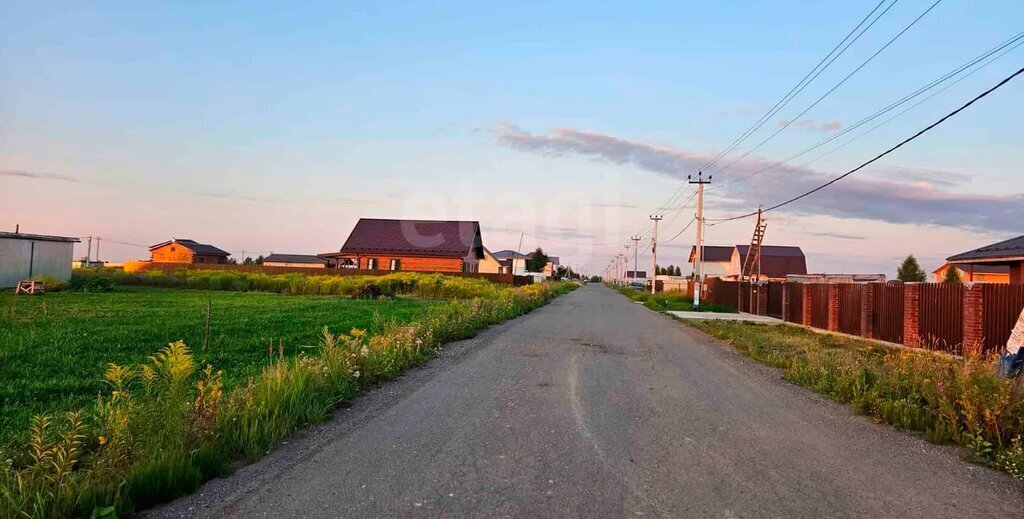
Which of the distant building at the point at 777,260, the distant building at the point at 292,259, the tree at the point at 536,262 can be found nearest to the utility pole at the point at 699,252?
the distant building at the point at 777,260

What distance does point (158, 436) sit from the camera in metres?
5.29

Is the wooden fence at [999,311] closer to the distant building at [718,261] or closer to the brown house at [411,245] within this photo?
the brown house at [411,245]

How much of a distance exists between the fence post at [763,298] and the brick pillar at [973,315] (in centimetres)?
1569

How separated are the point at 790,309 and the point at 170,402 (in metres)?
24.8

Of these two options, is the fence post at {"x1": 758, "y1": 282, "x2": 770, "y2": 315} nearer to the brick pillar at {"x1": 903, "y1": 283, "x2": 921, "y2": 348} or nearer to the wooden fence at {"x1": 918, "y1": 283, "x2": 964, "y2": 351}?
the brick pillar at {"x1": 903, "y1": 283, "x2": 921, "y2": 348}

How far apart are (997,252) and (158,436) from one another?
20.6 m

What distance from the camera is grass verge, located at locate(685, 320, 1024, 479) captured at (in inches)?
258

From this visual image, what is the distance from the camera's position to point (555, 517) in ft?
14.0

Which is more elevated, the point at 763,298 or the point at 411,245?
the point at 411,245

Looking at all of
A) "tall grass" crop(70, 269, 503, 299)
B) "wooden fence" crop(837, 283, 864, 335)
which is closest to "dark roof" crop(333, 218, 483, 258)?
"tall grass" crop(70, 269, 503, 299)

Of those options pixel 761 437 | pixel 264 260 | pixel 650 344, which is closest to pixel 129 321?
pixel 650 344

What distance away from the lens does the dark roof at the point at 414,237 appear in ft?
185

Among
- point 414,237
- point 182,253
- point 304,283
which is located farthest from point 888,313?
point 182,253

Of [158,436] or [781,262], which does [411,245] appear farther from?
[158,436]
